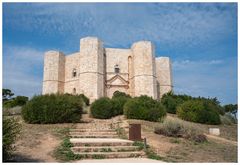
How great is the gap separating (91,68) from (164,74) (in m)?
12.0

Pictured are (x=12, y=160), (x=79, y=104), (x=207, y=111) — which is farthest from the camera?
(x=207, y=111)

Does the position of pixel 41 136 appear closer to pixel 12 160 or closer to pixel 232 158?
pixel 12 160

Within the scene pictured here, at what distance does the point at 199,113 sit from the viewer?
17188 millimetres

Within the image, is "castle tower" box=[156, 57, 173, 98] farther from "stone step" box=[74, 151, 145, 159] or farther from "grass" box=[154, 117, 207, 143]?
"stone step" box=[74, 151, 145, 159]

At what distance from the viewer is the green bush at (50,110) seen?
1253cm

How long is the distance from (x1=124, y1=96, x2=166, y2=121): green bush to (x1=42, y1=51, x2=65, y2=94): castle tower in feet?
78.1

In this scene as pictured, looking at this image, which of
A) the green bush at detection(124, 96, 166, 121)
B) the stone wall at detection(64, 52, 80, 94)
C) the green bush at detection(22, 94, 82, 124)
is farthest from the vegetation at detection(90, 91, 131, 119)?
the stone wall at detection(64, 52, 80, 94)

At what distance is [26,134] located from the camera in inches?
390

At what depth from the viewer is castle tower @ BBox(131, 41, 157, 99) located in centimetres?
3516

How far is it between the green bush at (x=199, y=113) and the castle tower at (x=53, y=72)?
2339 centimetres

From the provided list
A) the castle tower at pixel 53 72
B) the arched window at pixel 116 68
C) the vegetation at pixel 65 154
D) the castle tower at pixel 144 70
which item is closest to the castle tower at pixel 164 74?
the castle tower at pixel 144 70

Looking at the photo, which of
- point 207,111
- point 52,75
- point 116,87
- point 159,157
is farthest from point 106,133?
point 52,75

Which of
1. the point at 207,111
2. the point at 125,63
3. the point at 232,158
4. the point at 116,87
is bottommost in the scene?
the point at 232,158

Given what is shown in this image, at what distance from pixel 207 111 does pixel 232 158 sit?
10.2 metres
